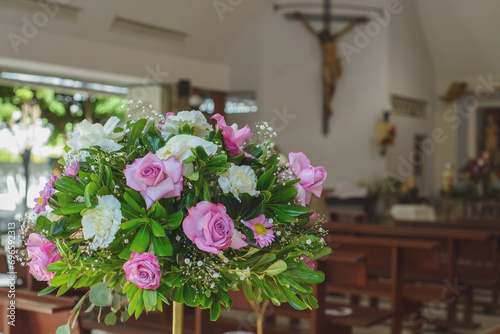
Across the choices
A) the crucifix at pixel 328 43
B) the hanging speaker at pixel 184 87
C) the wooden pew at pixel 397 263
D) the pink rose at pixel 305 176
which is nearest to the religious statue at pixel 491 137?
the crucifix at pixel 328 43

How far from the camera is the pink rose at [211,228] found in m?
1.22

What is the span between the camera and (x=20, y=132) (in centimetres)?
1548

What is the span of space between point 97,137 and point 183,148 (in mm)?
210

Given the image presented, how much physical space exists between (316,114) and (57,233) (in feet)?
36.8

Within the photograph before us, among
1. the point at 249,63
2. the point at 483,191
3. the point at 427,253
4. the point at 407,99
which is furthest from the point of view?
the point at 407,99

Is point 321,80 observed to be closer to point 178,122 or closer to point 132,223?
point 178,122

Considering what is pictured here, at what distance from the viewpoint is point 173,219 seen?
128 cm

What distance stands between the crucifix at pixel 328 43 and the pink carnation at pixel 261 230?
1099 cm

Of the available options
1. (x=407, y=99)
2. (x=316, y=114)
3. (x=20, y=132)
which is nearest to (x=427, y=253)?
(x=316, y=114)

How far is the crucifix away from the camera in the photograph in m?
12.1

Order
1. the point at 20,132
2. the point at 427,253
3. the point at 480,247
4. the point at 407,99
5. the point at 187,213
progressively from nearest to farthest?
1. the point at 187,213
2. the point at 427,253
3. the point at 480,247
4. the point at 407,99
5. the point at 20,132

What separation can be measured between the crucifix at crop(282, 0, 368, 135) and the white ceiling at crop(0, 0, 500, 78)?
7.8 inches

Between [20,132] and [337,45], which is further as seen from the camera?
[20,132]

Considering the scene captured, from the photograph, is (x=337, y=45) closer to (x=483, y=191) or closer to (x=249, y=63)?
(x=249, y=63)
